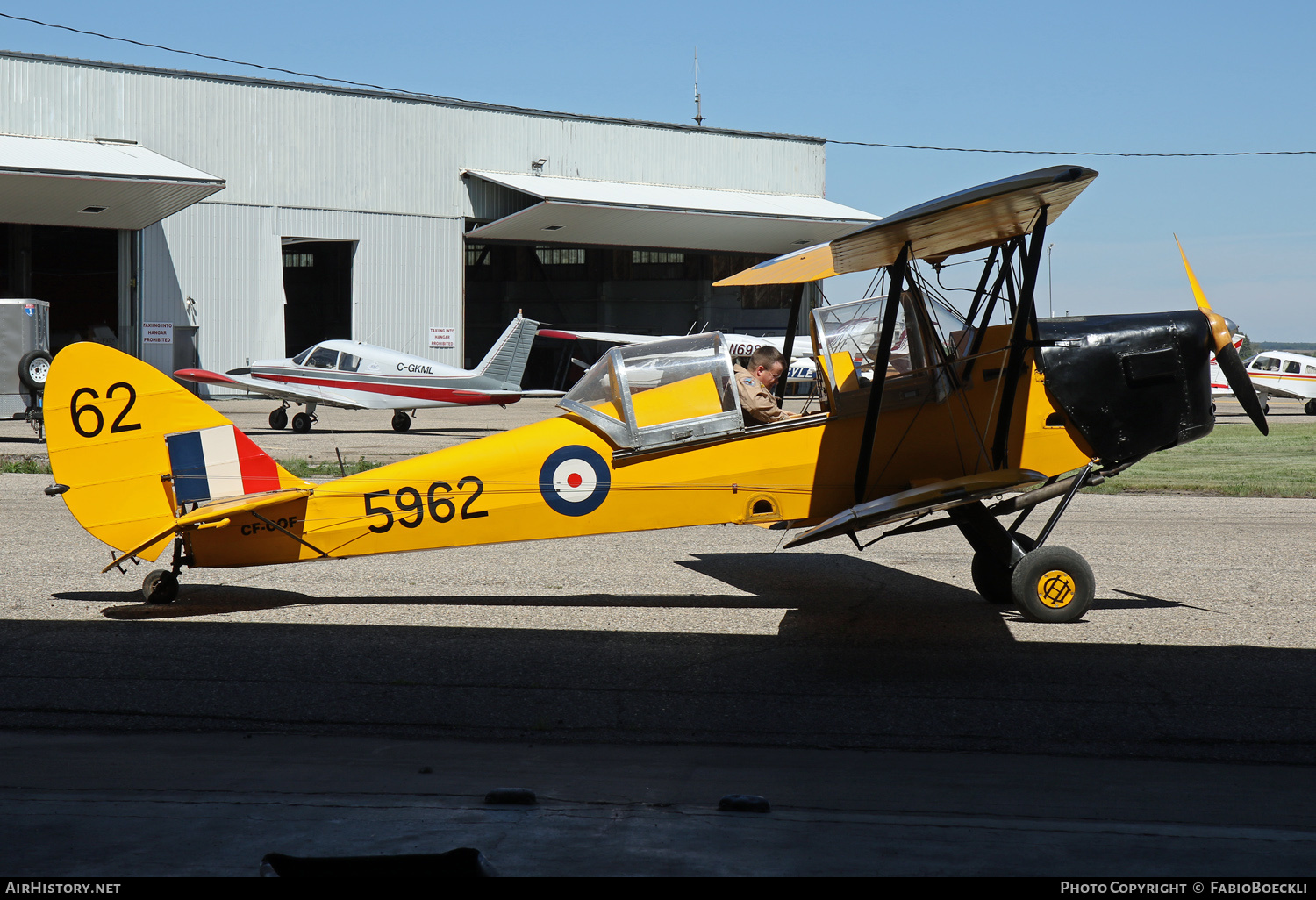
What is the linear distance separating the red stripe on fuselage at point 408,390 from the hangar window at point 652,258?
91.5 ft

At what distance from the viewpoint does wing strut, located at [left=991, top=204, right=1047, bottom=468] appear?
6.69 metres

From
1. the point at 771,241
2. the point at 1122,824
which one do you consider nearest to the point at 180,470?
the point at 1122,824

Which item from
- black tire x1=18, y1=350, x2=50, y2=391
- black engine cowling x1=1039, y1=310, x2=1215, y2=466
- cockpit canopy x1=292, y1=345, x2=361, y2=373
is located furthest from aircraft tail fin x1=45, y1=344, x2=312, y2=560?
cockpit canopy x1=292, y1=345, x2=361, y2=373

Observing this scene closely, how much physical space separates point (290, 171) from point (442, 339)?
7.55 m

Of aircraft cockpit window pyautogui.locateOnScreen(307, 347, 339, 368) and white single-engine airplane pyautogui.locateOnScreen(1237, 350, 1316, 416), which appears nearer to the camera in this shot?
aircraft cockpit window pyautogui.locateOnScreen(307, 347, 339, 368)

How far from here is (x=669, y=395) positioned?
711cm

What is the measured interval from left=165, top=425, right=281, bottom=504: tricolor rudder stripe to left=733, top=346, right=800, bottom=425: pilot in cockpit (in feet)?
10.3

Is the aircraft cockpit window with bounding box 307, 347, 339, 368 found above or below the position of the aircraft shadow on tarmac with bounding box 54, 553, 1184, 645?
above

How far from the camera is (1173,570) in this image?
8898 millimetres


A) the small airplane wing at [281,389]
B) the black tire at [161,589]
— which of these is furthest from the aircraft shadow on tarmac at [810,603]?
the small airplane wing at [281,389]

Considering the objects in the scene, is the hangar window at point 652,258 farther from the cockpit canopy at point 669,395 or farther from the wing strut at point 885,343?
the wing strut at point 885,343

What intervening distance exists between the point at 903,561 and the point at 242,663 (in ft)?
19.2

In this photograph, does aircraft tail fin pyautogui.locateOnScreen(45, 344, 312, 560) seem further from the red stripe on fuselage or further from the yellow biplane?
the red stripe on fuselage

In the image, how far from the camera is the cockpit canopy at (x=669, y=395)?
23.1 feet
